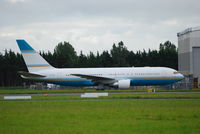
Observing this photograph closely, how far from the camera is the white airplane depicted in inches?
1848

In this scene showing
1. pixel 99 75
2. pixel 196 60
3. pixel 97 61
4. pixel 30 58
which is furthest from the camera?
pixel 97 61

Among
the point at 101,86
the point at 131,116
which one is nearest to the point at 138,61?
the point at 101,86

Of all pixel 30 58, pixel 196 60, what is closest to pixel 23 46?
pixel 30 58

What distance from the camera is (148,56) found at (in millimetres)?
116375

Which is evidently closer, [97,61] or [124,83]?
[124,83]

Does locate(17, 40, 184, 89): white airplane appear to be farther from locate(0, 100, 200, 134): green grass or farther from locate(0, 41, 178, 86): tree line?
locate(0, 41, 178, 86): tree line

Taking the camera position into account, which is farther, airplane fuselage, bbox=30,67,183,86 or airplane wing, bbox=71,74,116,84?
airplane fuselage, bbox=30,67,183,86

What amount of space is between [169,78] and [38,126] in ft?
117

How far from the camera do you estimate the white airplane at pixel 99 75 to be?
46938mm

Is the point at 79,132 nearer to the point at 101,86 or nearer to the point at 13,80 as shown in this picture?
the point at 101,86

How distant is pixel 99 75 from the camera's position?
48125 mm

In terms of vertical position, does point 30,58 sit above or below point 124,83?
above

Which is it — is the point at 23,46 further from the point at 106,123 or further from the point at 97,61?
the point at 97,61

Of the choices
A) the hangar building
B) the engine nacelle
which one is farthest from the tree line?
the engine nacelle
